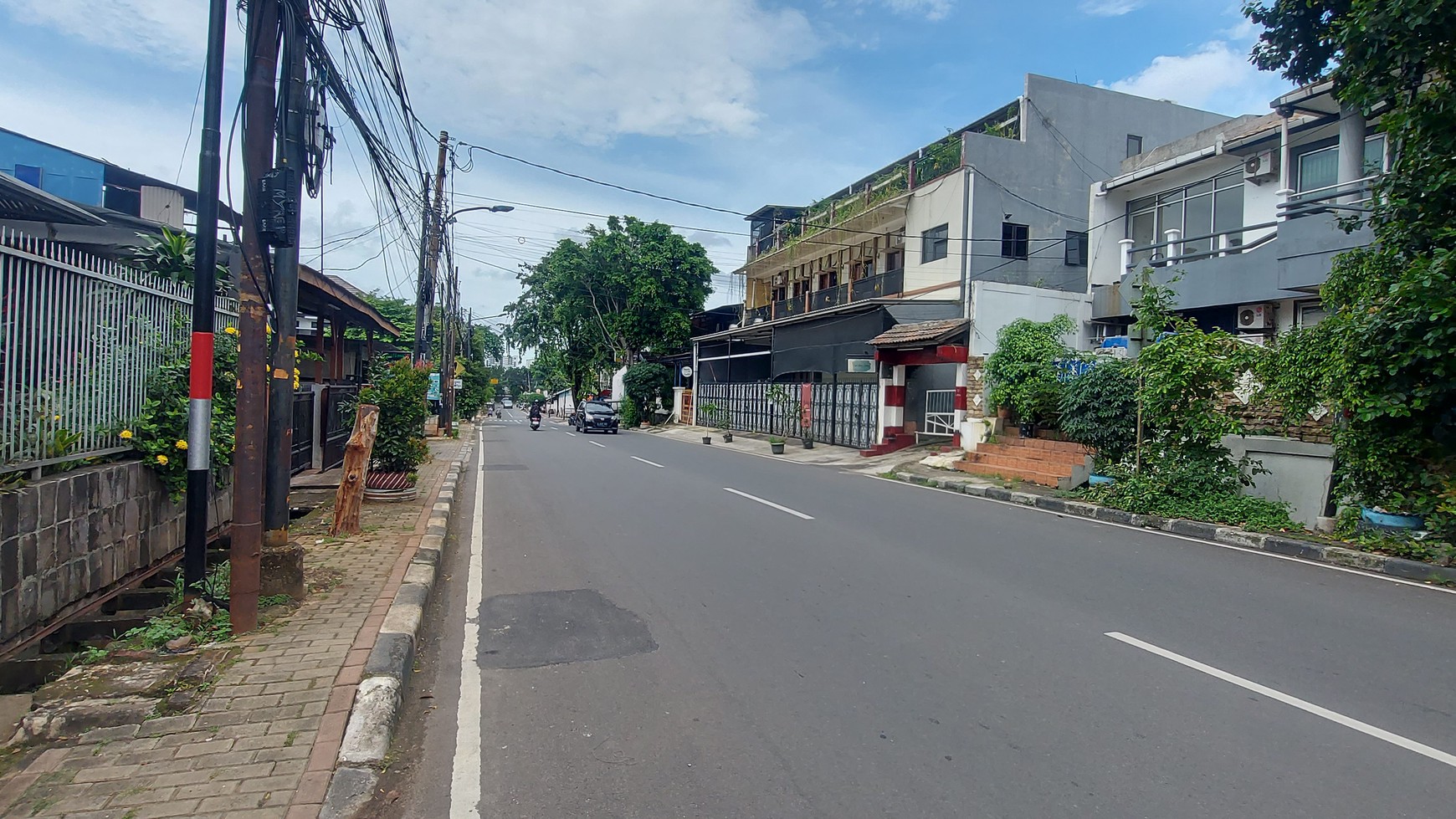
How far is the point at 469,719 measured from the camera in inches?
165

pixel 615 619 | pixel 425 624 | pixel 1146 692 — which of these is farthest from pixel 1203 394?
pixel 425 624

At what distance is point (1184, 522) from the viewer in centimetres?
1076

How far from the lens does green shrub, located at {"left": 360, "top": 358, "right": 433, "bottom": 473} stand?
11383 mm

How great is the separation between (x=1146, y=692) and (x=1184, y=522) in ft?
24.0

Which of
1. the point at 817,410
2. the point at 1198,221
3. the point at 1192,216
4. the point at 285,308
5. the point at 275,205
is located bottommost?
the point at 817,410

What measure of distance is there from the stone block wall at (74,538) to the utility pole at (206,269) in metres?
0.76

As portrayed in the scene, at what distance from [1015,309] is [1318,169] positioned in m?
6.47

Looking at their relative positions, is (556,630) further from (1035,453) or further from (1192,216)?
(1192,216)

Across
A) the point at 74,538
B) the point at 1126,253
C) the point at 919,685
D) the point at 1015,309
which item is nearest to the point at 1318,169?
the point at 1126,253

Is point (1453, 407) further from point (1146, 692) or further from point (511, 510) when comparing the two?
point (511, 510)

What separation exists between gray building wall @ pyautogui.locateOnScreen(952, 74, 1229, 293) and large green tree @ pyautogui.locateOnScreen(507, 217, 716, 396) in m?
21.7

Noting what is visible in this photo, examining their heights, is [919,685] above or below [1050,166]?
below

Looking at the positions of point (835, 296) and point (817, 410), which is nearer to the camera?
point (817, 410)

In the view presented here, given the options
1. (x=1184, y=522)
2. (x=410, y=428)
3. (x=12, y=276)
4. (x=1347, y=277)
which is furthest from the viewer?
(x=410, y=428)
